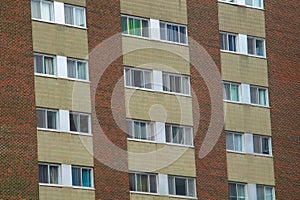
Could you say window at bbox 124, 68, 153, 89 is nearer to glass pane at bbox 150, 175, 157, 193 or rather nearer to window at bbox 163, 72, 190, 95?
window at bbox 163, 72, 190, 95

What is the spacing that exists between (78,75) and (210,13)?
10.6 metres

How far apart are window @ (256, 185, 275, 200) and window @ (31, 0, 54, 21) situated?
54.6 feet

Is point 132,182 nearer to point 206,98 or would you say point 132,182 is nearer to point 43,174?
point 43,174

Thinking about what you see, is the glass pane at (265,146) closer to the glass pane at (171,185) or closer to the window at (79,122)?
the glass pane at (171,185)

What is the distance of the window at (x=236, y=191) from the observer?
7538 cm

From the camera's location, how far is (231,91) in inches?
3041

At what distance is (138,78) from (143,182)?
577 cm

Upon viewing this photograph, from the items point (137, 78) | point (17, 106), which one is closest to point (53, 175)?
point (17, 106)

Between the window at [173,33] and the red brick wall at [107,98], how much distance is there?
337 cm

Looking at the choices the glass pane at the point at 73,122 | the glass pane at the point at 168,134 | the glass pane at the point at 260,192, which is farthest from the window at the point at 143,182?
the glass pane at the point at 260,192

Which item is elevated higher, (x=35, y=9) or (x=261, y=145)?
(x=35, y=9)

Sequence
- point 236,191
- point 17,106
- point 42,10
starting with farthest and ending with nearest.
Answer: point 236,191 < point 42,10 < point 17,106

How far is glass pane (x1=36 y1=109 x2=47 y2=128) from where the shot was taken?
6769 cm

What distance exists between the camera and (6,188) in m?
65.2
